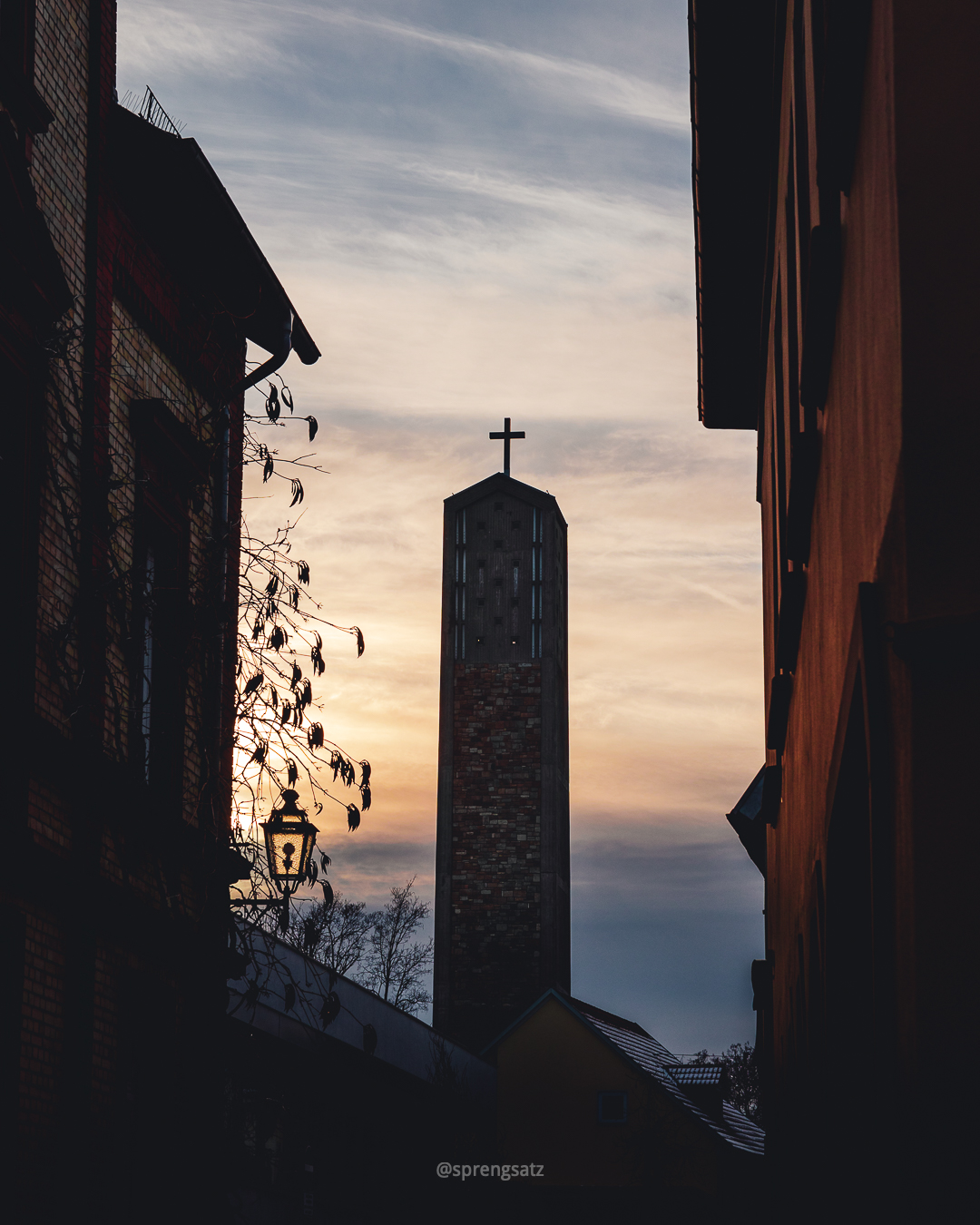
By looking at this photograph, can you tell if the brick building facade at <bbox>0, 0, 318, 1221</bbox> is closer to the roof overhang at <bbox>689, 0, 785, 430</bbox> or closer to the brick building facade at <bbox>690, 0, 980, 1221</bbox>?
the roof overhang at <bbox>689, 0, 785, 430</bbox>

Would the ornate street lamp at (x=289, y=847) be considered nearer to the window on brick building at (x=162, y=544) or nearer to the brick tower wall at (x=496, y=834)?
the window on brick building at (x=162, y=544)

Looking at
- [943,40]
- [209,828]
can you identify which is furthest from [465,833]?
[943,40]

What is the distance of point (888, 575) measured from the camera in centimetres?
315

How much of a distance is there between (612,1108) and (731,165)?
27.9 m

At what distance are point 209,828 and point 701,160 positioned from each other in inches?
215

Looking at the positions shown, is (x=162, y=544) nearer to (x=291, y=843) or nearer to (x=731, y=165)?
(x=291, y=843)

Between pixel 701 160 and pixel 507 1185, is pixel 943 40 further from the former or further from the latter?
pixel 507 1185

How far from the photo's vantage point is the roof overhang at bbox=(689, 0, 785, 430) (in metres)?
9.60

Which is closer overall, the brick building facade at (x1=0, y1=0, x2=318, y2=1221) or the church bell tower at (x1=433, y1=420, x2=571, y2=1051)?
the brick building facade at (x1=0, y1=0, x2=318, y2=1221)

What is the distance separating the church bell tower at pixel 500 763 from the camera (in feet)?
144

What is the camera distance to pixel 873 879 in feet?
10.7

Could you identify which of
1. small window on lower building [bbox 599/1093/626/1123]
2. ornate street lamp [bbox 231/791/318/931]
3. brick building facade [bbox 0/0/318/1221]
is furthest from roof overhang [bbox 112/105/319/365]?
small window on lower building [bbox 599/1093/626/1123]

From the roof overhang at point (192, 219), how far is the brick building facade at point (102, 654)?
0.07 feet

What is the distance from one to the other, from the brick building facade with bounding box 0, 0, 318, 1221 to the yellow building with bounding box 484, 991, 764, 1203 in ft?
81.0
